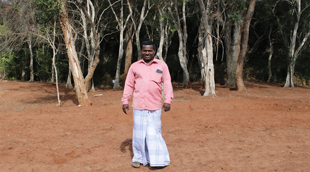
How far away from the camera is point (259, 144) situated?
5.46 meters

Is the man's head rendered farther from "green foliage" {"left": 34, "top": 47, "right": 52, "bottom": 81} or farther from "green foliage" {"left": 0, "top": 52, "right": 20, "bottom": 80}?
"green foliage" {"left": 0, "top": 52, "right": 20, "bottom": 80}

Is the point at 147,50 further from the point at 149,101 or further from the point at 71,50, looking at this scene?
the point at 71,50

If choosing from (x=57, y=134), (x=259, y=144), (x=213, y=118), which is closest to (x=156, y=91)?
Answer: (x=259, y=144)

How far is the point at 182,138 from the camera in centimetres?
607

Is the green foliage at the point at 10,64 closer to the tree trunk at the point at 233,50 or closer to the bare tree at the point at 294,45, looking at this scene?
the tree trunk at the point at 233,50

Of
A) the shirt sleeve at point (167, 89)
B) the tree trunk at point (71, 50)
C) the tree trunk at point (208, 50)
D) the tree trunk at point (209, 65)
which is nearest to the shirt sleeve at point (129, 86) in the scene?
the shirt sleeve at point (167, 89)

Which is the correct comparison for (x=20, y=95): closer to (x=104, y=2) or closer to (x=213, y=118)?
(x=104, y=2)

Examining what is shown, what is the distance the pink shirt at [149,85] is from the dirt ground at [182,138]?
3.51 feet

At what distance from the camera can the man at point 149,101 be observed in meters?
4.11

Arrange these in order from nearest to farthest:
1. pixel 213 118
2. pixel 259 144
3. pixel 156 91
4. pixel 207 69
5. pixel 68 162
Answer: pixel 156 91 < pixel 68 162 < pixel 259 144 < pixel 213 118 < pixel 207 69

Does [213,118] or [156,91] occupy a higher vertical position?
[156,91]

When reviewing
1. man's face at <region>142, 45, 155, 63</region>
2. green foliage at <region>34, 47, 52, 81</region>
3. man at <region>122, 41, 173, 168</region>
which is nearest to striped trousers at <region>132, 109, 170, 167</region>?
man at <region>122, 41, 173, 168</region>

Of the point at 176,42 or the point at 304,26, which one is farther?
the point at 176,42

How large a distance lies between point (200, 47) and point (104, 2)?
25.6 ft
